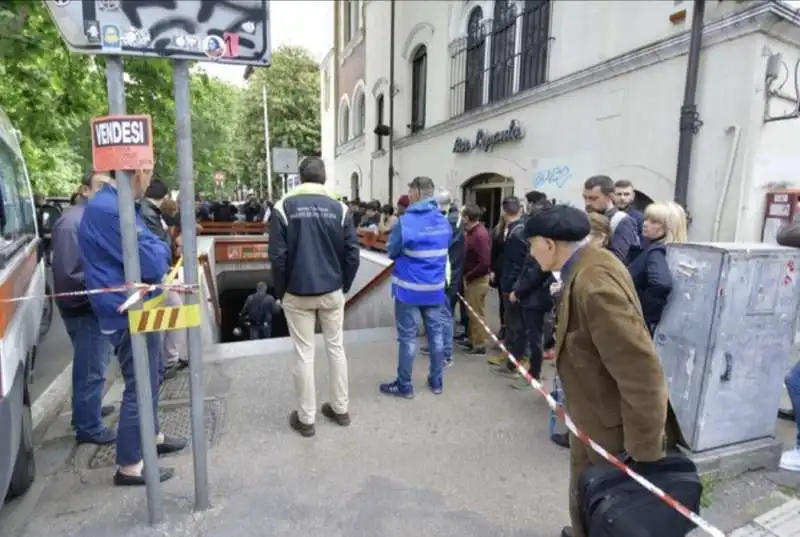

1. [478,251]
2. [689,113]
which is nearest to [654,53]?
[689,113]

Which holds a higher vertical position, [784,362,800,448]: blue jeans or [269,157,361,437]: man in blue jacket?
[269,157,361,437]: man in blue jacket

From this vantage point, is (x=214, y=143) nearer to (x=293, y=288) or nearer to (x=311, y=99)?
(x=311, y=99)

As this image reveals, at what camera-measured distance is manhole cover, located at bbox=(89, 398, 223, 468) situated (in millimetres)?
3294

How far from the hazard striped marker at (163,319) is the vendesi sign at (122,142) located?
0.69 metres

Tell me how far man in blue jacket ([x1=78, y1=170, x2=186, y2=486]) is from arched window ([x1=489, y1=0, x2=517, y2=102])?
8.98 meters

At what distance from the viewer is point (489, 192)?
11656mm

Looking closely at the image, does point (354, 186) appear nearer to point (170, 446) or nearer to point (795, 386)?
point (170, 446)

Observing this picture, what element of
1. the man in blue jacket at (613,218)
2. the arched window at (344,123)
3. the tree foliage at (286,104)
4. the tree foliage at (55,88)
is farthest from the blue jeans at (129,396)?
the tree foliage at (286,104)

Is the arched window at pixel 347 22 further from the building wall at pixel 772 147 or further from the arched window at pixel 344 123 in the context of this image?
the building wall at pixel 772 147

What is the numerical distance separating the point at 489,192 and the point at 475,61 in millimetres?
3072

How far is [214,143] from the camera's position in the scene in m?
26.8

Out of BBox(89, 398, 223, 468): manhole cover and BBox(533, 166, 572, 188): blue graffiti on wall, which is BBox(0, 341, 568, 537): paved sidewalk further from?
BBox(533, 166, 572, 188): blue graffiti on wall

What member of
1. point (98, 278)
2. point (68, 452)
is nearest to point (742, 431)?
point (98, 278)

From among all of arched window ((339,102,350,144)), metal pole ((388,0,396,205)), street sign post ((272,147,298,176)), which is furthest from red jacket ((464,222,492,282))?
arched window ((339,102,350,144))
